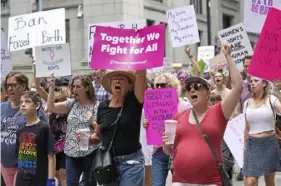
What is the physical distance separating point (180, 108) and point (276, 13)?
155 cm

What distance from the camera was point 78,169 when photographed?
694 cm

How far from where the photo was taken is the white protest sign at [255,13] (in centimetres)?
808

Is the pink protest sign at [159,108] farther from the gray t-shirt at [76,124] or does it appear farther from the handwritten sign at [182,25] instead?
the handwritten sign at [182,25]

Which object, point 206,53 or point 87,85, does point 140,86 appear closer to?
point 87,85

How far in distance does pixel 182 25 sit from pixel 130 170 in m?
7.59

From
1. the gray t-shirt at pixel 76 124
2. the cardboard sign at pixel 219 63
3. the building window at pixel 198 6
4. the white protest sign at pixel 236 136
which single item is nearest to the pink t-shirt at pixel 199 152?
the gray t-shirt at pixel 76 124

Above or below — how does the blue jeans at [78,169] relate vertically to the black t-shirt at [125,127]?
below

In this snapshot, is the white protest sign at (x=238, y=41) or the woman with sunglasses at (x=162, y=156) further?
the white protest sign at (x=238, y=41)

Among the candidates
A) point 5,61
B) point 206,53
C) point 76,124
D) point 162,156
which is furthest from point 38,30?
point 206,53

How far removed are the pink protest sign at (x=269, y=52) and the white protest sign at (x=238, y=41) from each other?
3.34 metres

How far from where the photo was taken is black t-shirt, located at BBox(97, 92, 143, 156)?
5.64 metres

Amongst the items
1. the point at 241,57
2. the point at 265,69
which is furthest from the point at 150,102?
the point at 241,57

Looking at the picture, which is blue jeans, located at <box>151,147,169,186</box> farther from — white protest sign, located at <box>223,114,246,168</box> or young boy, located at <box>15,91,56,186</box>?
young boy, located at <box>15,91,56,186</box>

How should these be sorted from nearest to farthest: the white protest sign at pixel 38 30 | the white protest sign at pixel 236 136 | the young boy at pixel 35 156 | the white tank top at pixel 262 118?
the young boy at pixel 35 156
the white tank top at pixel 262 118
the white protest sign at pixel 236 136
the white protest sign at pixel 38 30
